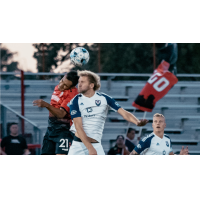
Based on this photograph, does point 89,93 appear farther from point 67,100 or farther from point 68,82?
point 68,82

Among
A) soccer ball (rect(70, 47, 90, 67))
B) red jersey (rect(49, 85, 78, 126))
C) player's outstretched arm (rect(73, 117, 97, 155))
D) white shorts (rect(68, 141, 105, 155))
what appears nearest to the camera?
player's outstretched arm (rect(73, 117, 97, 155))

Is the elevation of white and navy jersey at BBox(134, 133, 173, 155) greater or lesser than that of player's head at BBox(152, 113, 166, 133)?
lesser

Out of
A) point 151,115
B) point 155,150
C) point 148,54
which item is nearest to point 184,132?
point 151,115

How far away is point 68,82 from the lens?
144 inches

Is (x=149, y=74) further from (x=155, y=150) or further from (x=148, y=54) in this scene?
(x=155, y=150)

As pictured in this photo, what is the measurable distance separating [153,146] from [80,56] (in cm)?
162

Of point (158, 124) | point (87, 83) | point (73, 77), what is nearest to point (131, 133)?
point (158, 124)

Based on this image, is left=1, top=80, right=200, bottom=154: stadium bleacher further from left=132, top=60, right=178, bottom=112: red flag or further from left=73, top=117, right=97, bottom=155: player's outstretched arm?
left=73, top=117, right=97, bottom=155: player's outstretched arm

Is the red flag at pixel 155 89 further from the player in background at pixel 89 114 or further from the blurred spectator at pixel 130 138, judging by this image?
the player in background at pixel 89 114

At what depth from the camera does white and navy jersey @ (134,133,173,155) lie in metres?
3.53

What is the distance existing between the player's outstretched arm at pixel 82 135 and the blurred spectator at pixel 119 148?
1248 millimetres

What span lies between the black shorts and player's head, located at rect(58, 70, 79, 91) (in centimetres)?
64

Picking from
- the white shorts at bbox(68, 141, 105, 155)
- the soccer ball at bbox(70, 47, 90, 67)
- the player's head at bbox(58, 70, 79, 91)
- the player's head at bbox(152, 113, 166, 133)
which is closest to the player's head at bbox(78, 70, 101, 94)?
the player's head at bbox(58, 70, 79, 91)
